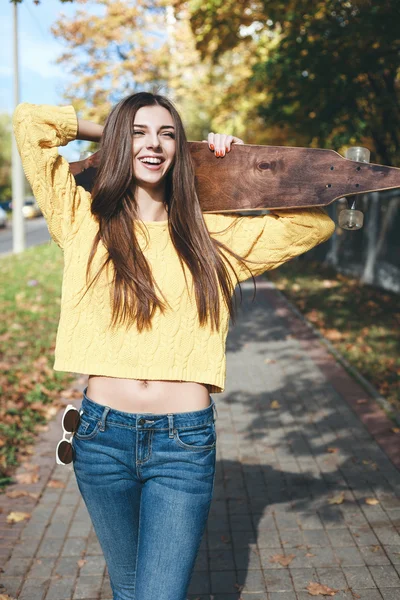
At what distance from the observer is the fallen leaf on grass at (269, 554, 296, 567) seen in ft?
12.9

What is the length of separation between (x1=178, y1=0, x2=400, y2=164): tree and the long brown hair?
549 centimetres

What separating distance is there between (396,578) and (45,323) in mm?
7774

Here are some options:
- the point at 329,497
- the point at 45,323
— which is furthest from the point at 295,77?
the point at 329,497

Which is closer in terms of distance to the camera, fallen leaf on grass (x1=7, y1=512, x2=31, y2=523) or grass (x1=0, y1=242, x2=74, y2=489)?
fallen leaf on grass (x1=7, y1=512, x2=31, y2=523)

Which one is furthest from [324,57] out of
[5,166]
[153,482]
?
[5,166]

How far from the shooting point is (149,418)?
2.22 metres

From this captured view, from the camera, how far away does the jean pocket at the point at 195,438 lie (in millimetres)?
2213

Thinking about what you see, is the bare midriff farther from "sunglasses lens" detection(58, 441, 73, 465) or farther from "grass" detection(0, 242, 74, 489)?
"grass" detection(0, 242, 74, 489)

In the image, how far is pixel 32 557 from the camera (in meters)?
4.05

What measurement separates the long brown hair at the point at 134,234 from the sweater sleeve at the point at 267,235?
2.0 inches

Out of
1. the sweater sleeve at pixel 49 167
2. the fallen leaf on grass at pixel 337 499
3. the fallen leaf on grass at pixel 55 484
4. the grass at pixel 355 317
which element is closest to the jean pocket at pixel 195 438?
the sweater sleeve at pixel 49 167

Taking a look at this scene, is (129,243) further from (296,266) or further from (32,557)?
(296,266)

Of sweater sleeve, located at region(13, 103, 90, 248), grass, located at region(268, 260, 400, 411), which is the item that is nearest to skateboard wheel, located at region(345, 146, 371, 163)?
sweater sleeve, located at region(13, 103, 90, 248)

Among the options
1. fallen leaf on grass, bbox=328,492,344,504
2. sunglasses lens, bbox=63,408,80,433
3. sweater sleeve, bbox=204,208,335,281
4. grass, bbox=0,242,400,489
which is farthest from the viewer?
grass, bbox=0,242,400,489
